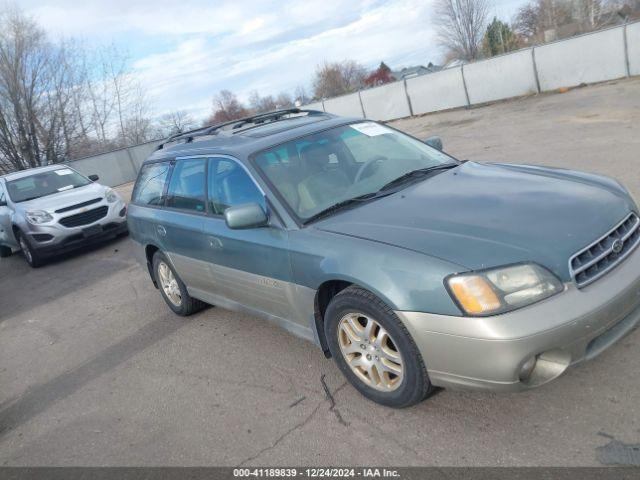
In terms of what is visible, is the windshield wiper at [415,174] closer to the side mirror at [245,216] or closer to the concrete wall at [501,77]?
the side mirror at [245,216]

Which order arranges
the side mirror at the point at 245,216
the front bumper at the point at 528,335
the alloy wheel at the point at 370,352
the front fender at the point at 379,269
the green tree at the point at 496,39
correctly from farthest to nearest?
the green tree at the point at 496,39 < the side mirror at the point at 245,216 < the alloy wheel at the point at 370,352 < the front fender at the point at 379,269 < the front bumper at the point at 528,335

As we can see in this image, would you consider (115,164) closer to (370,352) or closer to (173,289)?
(173,289)

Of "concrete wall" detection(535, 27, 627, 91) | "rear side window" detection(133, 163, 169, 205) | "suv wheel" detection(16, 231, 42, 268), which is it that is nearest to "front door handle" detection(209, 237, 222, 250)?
"rear side window" detection(133, 163, 169, 205)

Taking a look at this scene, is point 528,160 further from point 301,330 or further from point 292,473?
point 292,473

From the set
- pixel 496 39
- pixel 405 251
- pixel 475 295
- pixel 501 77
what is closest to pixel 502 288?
pixel 475 295

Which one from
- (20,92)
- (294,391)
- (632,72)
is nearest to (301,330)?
(294,391)

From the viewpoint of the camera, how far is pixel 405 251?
2770 mm

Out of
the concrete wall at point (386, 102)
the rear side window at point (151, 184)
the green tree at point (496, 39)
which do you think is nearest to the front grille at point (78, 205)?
the rear side window at point (151, 184)

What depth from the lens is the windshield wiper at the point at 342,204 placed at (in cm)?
342

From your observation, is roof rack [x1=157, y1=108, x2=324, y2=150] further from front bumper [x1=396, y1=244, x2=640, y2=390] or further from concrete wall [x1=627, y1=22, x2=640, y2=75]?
concrete wall [x1=627, y1=22, x2=640, y2=75]

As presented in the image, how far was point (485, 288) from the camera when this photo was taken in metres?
2.52

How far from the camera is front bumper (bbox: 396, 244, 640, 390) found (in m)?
2.45

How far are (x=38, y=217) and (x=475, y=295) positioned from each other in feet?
28.7

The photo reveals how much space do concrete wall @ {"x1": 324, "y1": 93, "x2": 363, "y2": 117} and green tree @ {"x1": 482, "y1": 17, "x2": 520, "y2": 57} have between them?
92.1 ft
